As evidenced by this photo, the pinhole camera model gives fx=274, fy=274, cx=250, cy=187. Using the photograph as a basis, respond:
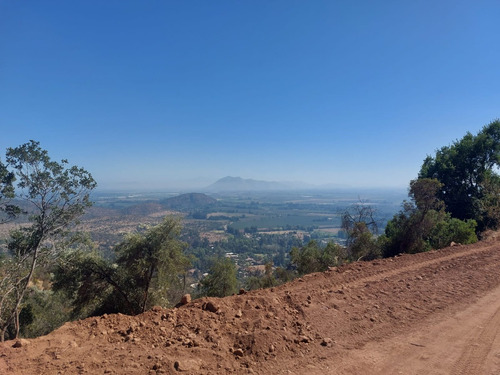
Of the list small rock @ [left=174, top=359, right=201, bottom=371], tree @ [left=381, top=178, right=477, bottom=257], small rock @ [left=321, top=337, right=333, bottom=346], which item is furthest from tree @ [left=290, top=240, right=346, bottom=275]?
small rock @ [left=174, top=359, right=201, bottom=371]

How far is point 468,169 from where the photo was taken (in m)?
22.7

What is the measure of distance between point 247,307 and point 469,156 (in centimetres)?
2524

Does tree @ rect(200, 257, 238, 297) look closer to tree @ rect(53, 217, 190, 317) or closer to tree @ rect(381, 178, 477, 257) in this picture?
tree @ rect(53, 217, 190, 317)

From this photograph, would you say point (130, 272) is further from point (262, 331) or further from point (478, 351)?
point (478, 351)

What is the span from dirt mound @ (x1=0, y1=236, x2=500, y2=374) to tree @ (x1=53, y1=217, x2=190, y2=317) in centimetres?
648

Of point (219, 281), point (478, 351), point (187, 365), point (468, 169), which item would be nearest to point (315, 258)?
point (219, 281)

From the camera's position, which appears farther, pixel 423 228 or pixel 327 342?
pixel 423 228

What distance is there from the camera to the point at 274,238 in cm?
9312

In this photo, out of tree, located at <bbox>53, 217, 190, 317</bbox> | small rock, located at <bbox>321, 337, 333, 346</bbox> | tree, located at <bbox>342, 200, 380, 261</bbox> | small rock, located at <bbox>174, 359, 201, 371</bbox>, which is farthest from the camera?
tree, located at <bbox>342, 200, 380, 261</bbox>

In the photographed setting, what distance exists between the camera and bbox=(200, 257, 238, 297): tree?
1644 cm

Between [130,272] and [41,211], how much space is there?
436cm

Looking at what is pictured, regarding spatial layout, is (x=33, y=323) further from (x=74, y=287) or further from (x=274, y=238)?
(x=274, y=238)

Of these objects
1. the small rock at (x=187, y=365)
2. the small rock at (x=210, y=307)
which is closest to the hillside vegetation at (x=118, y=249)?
the small rock at (x=210, y=307)

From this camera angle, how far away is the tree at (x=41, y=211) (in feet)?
31.1
